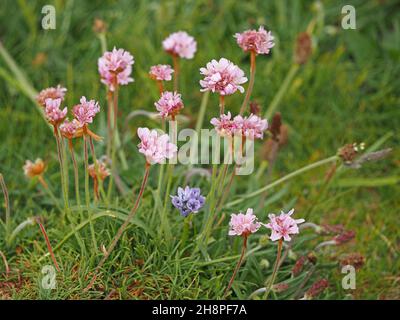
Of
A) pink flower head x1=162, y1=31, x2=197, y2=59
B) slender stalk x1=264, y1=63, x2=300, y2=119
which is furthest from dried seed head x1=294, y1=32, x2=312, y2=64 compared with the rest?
pink flower head x1=162, y1=31, x2=197, y2=59

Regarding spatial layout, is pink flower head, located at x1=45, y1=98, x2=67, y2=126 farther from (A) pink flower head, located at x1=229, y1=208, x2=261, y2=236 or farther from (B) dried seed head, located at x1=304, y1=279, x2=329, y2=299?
(B) dried seed head, located at x1=304, y1=279, x2=329, y2=299

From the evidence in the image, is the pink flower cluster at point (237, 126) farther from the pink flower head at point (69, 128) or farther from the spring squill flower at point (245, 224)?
the pink flower head at point (69, 128)

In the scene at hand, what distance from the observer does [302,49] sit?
2.25m

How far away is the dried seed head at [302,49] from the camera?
2246 mm

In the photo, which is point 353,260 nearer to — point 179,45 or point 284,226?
point 284,226

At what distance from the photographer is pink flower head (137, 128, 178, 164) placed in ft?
4.66

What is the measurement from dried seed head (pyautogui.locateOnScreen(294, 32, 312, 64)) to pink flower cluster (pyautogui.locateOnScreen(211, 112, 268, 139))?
78cm

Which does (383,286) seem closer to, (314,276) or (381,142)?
(314,276)

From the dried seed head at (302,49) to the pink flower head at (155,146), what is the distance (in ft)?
3.11

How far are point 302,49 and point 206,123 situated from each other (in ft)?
1.23

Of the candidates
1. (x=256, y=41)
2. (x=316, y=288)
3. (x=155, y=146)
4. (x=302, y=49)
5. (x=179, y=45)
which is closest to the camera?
(x=155, y=146)

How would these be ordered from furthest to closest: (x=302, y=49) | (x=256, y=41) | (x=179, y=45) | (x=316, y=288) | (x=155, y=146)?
1. (x=302, y=49)
2. (x=179, y=45)
3. (x=316, y=288)
4. (x=256, y=41)
5. (x=155, y=146)

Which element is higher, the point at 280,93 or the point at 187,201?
the point at 280,93

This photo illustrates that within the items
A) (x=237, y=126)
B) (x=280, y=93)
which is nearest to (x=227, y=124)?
(x=237, y=126)
